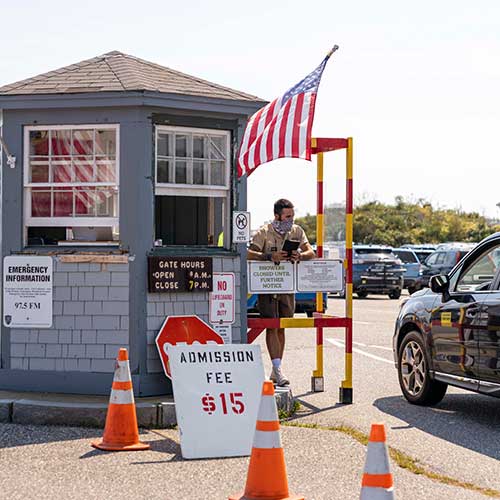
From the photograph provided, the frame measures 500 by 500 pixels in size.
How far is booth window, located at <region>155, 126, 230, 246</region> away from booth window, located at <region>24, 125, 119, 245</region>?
1.57 feet

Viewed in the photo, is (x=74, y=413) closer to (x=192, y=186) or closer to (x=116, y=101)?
(x=192, y=186)

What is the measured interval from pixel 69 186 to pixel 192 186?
1.21 metres

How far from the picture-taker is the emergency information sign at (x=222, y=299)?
34.5ft

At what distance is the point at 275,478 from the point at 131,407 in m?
2.22

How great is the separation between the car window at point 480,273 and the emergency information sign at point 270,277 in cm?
171

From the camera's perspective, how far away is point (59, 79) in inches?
420

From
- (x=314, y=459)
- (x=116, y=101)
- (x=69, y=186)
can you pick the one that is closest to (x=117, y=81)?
(x=116, y=101)

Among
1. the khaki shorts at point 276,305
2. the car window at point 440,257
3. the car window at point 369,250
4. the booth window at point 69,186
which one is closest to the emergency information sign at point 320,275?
the khaki shorts at point 276,305

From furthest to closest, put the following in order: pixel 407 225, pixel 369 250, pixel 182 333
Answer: pixel 407 225
pixel 369 250
pixel 182 333

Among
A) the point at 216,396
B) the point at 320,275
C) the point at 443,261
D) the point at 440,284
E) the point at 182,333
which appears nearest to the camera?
the point at 216,396

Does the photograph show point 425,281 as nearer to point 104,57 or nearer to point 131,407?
point 104,57

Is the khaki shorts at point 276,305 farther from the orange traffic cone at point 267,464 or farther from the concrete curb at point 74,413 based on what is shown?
the orange traffic cone at point 267,464

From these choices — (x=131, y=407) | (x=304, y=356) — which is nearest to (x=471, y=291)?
(x=131, y=407)

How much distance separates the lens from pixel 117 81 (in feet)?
34.0
